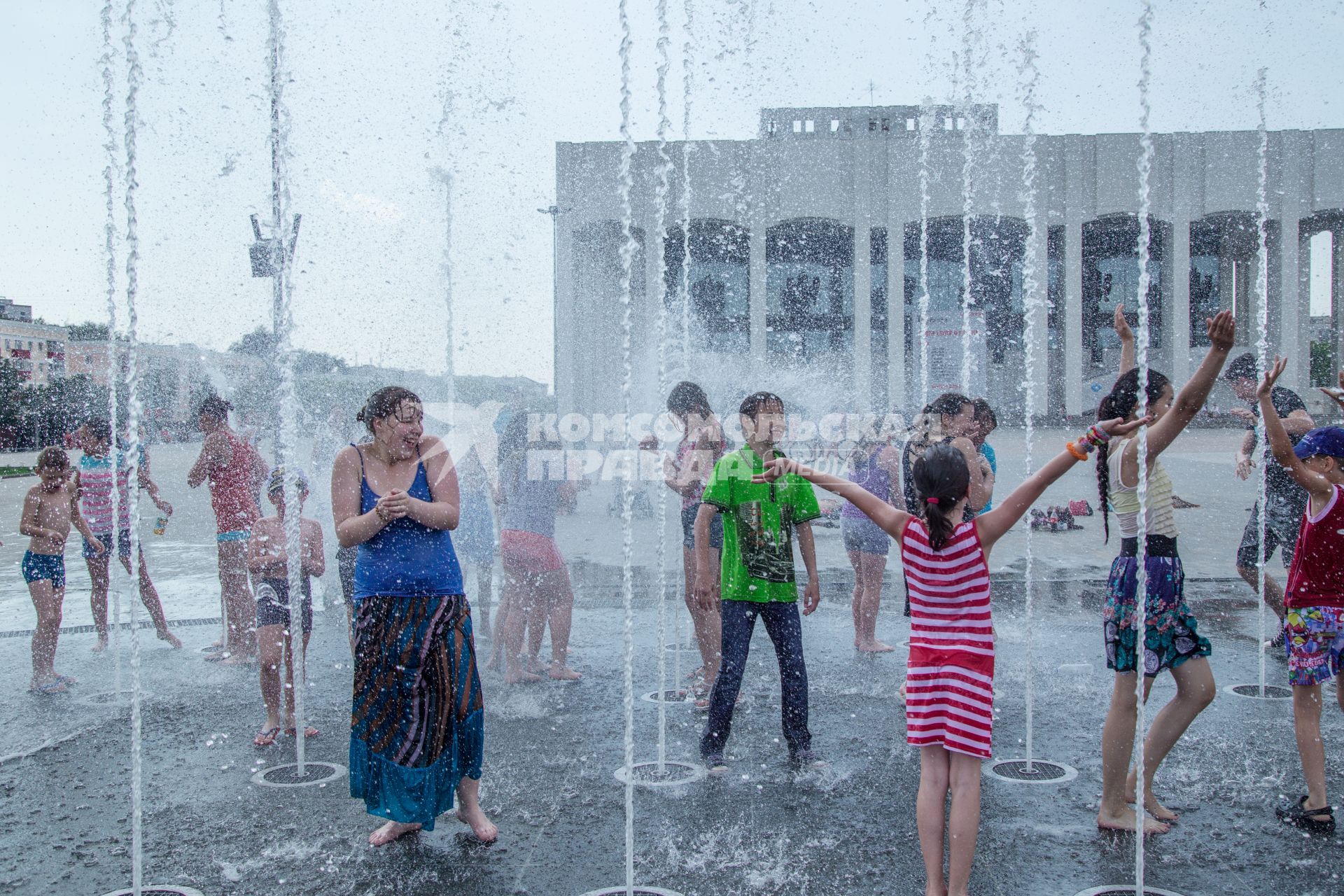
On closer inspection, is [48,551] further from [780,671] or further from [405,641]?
[780,671]

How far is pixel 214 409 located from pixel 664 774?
3470 mm

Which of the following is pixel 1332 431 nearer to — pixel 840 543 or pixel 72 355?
pixel 840 543

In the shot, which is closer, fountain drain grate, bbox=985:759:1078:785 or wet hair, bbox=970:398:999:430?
fountain drain grate, bbox=985:759:1078:785

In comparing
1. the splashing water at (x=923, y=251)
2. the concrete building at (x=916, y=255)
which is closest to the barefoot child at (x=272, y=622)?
the concrete building at (x=916, y=255)

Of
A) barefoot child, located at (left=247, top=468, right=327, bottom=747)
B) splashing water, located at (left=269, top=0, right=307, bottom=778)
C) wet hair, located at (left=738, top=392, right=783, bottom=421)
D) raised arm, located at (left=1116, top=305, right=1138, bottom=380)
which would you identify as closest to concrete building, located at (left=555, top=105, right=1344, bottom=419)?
splashing water, located at (left=269, top=0, right=307, bottom=778)

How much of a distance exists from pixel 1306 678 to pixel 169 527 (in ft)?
46.1

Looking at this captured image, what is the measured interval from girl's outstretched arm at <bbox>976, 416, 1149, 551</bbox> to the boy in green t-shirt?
1.28m

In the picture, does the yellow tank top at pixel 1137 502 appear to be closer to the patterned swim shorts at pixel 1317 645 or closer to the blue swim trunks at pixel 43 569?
the patterned swim shorts at pixel 1317 645

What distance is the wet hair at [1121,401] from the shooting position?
3176 mm

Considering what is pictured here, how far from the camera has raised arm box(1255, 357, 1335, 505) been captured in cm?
338

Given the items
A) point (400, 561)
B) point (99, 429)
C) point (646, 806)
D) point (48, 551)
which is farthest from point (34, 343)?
point (646, 806)

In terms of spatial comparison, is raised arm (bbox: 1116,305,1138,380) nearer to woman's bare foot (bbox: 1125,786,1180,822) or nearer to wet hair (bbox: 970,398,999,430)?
wet hair (bbox: 970,398,999,430)

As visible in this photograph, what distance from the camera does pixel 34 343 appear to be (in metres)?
67.8

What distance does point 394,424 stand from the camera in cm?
335
